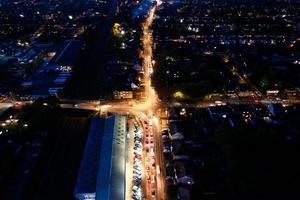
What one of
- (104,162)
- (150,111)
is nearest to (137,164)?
(104,162)

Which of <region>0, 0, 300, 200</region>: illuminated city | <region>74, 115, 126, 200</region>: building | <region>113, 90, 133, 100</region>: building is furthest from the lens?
<region>113, 90, 133, 100</region>: building

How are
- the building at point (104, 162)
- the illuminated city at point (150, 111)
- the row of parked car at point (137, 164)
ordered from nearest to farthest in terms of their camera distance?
the building at point (104, 162) → the row of parked car at point (137, 164) → the illuminated city at point (150, 111)

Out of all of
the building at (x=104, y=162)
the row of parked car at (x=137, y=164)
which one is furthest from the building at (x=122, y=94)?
the building at (x=104, y=162)

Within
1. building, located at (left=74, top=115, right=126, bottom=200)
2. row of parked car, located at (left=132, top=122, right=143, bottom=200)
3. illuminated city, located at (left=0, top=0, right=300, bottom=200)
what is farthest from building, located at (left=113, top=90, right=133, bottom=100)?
building, located at (left=74, top=115, right=126, bottom=200)

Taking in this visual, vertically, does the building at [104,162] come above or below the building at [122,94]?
below

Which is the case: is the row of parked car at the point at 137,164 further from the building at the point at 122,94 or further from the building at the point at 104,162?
the building at the point at 122,94

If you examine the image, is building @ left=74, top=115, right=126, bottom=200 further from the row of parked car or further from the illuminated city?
the row of parked car
